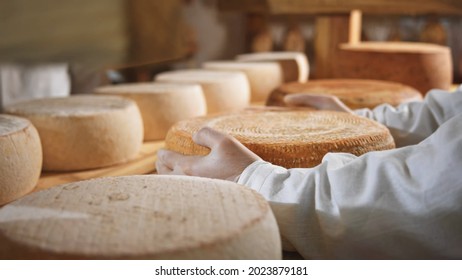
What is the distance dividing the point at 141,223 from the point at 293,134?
2.41 feet

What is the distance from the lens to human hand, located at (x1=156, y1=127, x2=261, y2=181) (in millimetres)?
1192

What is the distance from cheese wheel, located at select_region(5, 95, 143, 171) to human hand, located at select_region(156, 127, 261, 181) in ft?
1.41

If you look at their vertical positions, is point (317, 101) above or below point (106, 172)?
above

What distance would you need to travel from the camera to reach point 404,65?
9.16ft

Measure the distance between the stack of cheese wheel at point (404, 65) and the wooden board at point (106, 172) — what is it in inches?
57.8

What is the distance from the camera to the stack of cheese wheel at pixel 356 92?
2143 millimetres

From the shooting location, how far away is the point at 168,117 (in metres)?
2.09

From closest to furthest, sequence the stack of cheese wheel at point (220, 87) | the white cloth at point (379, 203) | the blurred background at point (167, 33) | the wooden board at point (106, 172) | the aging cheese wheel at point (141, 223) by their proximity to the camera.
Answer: the aging cheese wheel at point (141, 223) → the white cloth at point (379, 203) → the wooden board at point (106, 172) → the stack of cheese wheel at point (220, 87) → the blurred background at point (167, 33)

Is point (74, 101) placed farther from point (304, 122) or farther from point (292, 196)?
point (292, 196)

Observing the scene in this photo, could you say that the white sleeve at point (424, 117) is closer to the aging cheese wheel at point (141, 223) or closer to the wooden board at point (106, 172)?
the wooden board at point (106, 172)

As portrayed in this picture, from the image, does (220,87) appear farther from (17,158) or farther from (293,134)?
(17,158)

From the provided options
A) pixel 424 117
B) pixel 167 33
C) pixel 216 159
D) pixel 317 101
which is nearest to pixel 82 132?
pixel 216 159

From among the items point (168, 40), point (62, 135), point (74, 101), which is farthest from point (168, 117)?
point (168, 40)

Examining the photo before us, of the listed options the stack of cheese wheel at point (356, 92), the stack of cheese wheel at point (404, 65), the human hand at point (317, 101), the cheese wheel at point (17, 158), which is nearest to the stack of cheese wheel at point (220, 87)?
the stack of cheese wheel at point (356, 92)
